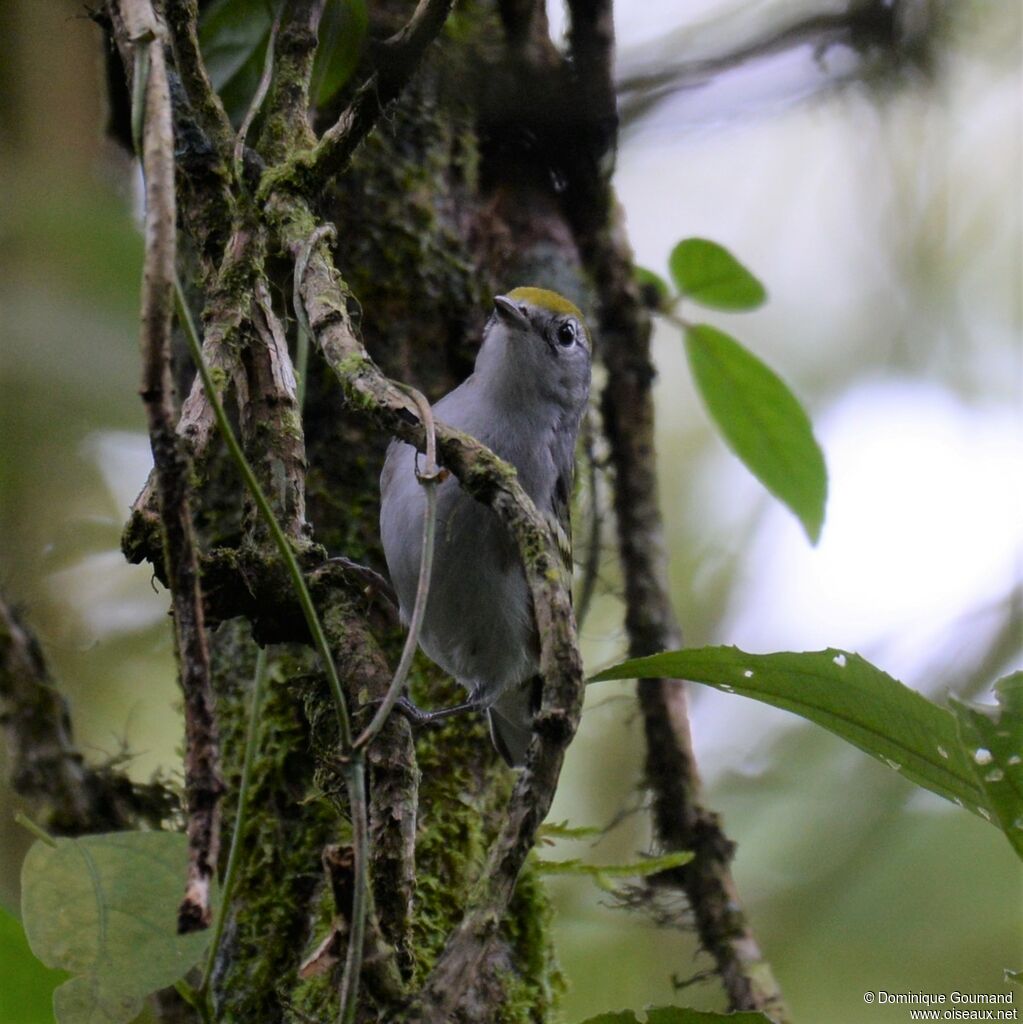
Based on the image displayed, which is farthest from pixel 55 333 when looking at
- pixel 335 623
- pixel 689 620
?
pixel 689 620

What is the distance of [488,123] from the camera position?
9.05 feet

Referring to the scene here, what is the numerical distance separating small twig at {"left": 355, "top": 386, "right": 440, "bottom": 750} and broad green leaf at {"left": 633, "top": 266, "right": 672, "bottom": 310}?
1869mm

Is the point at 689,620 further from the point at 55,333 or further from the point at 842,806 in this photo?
the point at 55,333

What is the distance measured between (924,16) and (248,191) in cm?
288

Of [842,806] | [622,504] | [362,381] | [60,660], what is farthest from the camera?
[842,806]

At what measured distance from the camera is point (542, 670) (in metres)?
1.18

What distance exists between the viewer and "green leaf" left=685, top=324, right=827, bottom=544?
292 centimetres

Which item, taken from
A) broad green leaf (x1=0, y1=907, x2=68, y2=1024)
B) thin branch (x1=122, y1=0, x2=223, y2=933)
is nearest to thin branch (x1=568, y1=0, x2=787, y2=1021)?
broad green leaf (x1=0, y1=907, x2=68, y2=1024)

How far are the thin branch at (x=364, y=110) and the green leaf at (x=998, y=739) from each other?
119cm

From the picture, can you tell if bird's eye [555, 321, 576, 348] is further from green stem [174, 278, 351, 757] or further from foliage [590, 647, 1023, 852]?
green stem [174, 278, 351, 757]

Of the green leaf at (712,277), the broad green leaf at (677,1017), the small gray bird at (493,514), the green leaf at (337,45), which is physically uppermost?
the green leaf at (712,277)

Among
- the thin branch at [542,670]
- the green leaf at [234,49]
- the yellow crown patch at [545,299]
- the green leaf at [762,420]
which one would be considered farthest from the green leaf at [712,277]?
the thin branch at [542,670]

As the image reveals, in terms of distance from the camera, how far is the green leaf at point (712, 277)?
2973 millimetres

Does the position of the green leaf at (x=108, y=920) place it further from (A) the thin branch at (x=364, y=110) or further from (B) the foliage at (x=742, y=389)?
(B) the foliage at (x=742, y=389)
